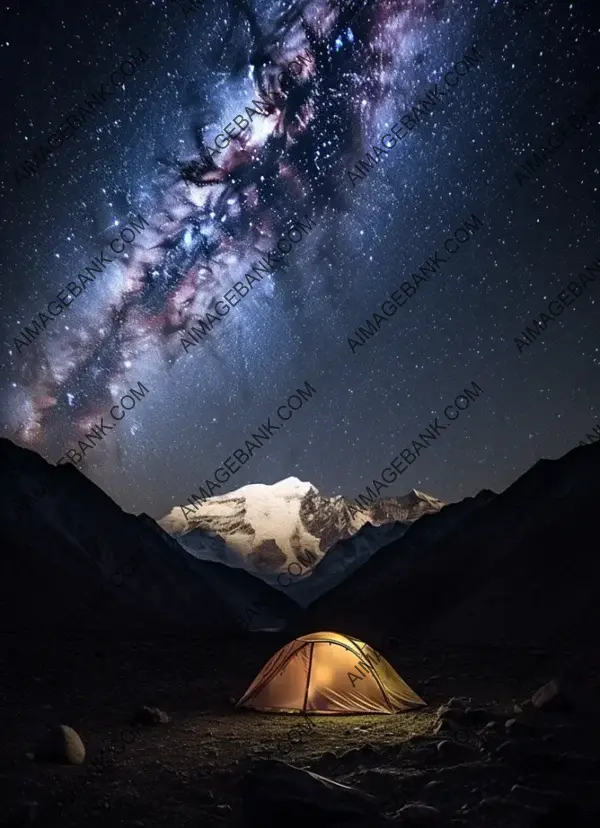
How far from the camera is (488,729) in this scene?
8414mm

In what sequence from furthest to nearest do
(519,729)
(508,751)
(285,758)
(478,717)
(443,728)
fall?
(478,717) < (443,728) < (519,729) < (285,758) < (508,751)

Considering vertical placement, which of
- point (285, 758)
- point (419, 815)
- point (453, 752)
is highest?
point (285, 758)

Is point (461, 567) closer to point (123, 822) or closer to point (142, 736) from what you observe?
point (142, 736)

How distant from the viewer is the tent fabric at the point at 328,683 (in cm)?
1088

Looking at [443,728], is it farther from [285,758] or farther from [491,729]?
[285,758]

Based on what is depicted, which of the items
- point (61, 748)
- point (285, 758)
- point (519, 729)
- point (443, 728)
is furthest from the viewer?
point (443, 728)

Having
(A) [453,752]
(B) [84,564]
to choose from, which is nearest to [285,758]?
(A) [453,752]

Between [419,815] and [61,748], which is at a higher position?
[61,748]

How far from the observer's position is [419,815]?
5395 millimetres

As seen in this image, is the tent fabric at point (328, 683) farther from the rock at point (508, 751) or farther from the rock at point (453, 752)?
the rock at point (508, 751)

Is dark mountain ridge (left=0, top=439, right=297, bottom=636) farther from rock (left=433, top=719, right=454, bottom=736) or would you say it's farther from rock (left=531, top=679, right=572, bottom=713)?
rock (left=433, top=719, right=454, bottom=736)

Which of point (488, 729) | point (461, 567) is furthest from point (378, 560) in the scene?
point (488, 729)

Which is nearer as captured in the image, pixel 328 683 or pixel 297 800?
pixel 297 800

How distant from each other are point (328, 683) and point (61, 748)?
5.35 metres
